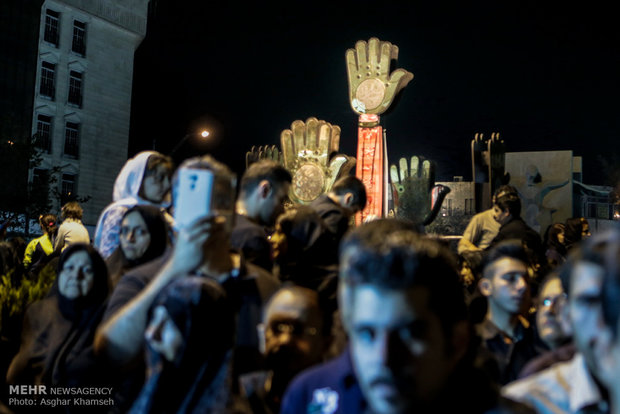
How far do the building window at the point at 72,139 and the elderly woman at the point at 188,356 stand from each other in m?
31.1

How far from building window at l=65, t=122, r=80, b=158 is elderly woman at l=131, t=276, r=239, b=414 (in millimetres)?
31101

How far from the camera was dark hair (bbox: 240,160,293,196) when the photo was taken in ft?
12.9

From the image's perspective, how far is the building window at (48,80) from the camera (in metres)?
30.4

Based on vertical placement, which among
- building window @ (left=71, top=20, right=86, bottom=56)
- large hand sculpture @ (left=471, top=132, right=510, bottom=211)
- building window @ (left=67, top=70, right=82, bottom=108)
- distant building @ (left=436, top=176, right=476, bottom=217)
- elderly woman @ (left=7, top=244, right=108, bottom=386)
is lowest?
elderly woman @ (left=7, top=244, right=108, bottom=386)

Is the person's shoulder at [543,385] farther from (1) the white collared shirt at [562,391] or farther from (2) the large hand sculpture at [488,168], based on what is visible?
(2) the large hand sculpture at [488,168]

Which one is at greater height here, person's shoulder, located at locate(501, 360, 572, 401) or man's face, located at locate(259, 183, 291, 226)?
man's face, located at locate(259, 183, 291, 226)

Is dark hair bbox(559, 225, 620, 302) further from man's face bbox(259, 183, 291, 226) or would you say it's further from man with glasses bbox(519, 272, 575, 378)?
man's face bbox(259, 183, 291, 226)

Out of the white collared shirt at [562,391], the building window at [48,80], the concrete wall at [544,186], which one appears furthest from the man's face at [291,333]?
the concrete wall at [544,186]

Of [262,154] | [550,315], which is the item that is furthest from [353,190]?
[262,154]

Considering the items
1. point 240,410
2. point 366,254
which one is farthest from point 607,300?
point 240,410

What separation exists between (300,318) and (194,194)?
0.74 m

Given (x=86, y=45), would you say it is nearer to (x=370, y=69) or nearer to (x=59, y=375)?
(x=370, y=69)

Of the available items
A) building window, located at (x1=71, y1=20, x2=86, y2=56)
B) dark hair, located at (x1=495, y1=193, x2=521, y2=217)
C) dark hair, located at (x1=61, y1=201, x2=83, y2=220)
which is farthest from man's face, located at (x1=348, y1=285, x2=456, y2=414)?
building window, located at (x1=71, y1=20, x2=86, y2=56)

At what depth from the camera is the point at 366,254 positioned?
1774mm
